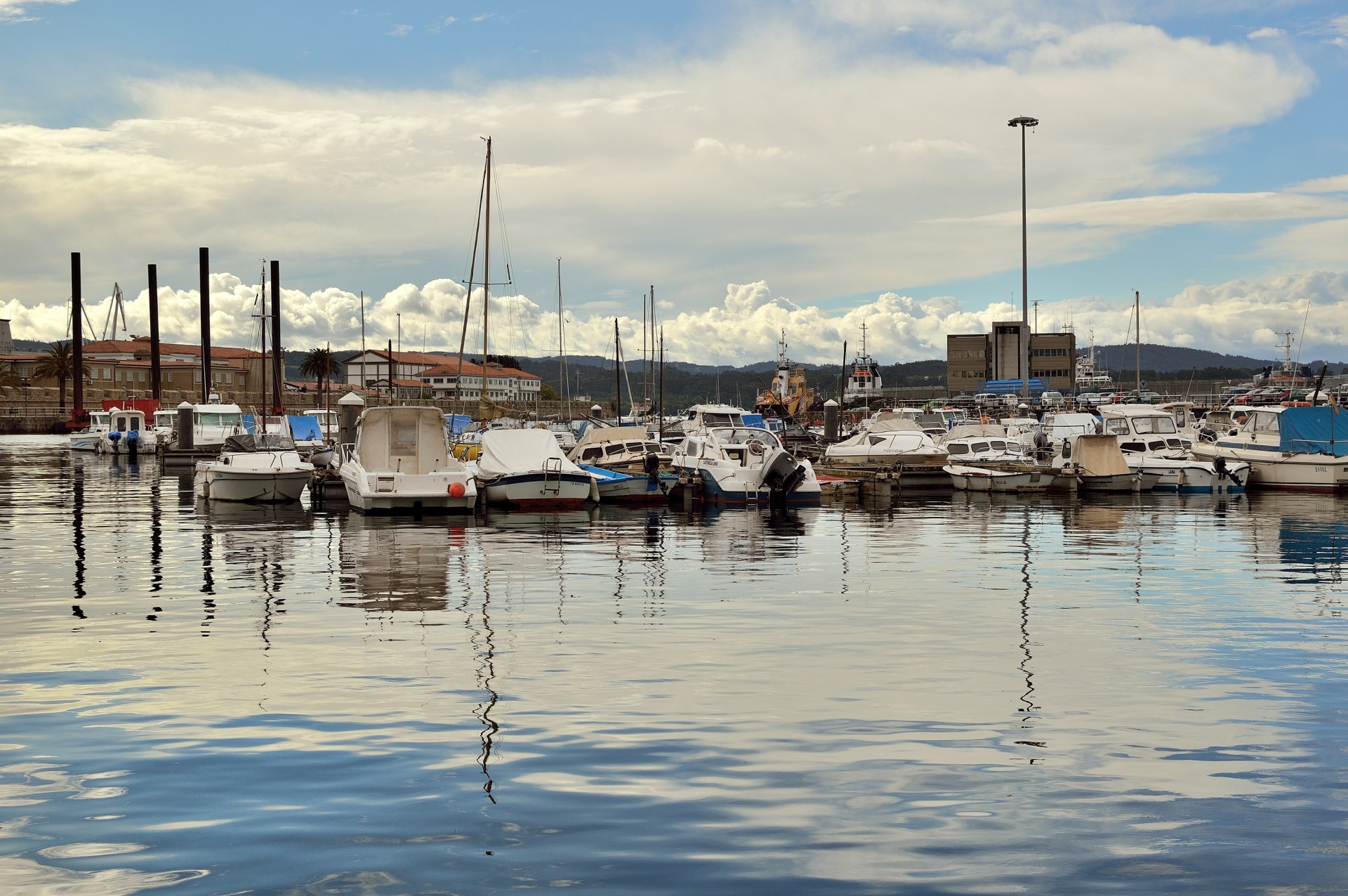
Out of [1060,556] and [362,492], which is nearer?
[1060,556]

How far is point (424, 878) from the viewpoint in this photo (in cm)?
732

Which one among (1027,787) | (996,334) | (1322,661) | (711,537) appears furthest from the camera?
(996,334)

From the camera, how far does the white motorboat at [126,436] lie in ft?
264

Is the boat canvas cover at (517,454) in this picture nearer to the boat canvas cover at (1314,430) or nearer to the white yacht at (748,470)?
the white yacht at (748,470)

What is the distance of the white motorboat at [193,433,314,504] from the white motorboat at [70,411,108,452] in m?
50.5

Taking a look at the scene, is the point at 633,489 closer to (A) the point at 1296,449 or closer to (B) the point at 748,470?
(B) the point at 748,470

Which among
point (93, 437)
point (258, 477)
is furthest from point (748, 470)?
point (93, 437)

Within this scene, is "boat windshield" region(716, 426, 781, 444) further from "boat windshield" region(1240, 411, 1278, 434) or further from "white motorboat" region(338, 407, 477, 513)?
"boat windshield" region(1240, 411, 1278, 434)

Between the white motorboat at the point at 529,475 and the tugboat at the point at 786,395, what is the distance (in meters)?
96.7

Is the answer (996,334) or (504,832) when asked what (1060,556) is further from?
(996,334)

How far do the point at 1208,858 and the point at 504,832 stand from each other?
448 centimetres

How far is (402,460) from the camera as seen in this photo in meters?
38.8

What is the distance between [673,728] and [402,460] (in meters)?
29.2

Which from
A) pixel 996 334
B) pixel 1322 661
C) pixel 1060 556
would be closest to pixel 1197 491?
pixel 1060 556
